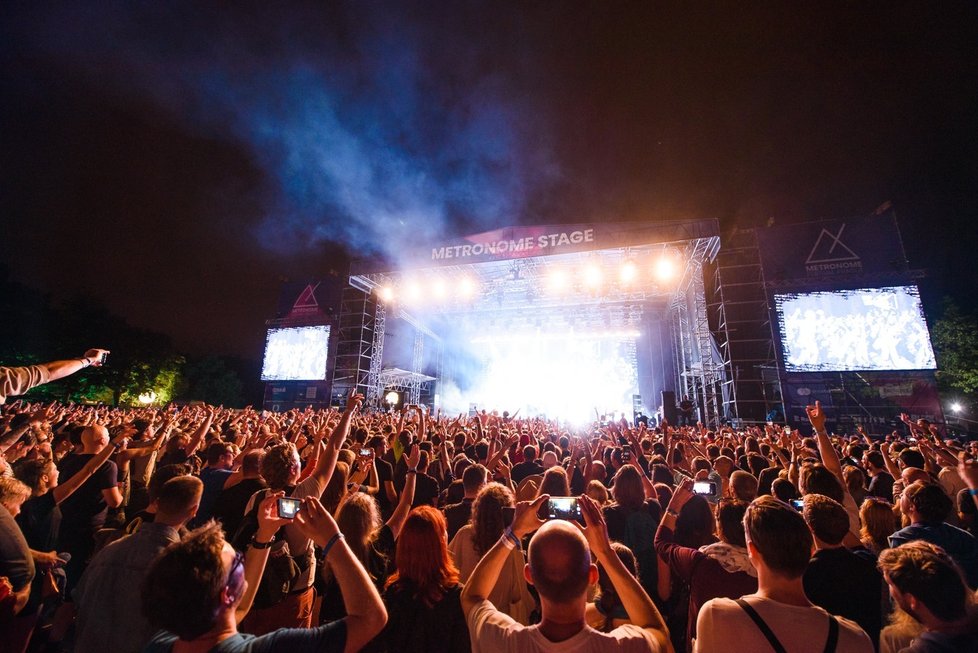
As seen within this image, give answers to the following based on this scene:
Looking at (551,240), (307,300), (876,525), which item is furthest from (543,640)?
(307,300)

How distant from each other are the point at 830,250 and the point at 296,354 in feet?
94.5

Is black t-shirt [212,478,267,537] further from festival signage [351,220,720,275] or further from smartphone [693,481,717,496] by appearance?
festival signage [351,220,720,275]

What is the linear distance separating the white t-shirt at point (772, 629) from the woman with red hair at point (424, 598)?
3.59 ft

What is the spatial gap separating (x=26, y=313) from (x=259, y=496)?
41.9 metres

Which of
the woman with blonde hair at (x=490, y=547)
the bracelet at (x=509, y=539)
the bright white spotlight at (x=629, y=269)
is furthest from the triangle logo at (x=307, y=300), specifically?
the bracelet at (x=509, y=539)

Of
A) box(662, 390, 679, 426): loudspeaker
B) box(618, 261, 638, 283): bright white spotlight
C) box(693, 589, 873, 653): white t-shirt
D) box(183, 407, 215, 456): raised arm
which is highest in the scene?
box(618, 261, 638, 283): bright white spotlight

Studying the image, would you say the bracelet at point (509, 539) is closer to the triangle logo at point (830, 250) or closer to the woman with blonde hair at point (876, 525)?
the woman with blonde hair at point (876, 525)

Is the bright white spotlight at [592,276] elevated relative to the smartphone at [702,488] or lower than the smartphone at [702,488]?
elevated

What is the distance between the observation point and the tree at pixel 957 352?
21219 millimetres

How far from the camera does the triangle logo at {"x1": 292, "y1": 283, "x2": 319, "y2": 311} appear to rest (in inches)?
1029

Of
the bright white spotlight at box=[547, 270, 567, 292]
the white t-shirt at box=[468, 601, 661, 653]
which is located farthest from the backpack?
the bright white spotlight at box=[547, 270, 567, 292]

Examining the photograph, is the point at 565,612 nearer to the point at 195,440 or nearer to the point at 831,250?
the point at 195,440

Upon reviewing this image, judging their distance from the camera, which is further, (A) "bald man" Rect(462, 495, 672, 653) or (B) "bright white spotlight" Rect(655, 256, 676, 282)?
A: (B) "bright white spotlight" Rect(655, 256, 676, 282)

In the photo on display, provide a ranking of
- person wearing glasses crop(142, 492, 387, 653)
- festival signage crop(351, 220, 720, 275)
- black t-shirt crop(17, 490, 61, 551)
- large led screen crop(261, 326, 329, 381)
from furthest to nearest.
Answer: large led screen crop(261, 326, 329, 381), festival signage crop(351, 220, 720, 275), black t-shirt crop(17, 490, 61, 551), person wearing glasses crop(142, 492, 387, 653)
